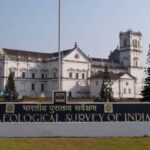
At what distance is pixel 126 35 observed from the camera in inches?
3607

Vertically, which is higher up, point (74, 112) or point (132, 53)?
point (132, 53)

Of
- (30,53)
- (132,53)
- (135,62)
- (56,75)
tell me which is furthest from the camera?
(135,62)

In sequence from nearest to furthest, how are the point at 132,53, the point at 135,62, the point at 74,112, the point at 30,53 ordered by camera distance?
the point at 74,112
the point at 30,53
the point at 132,53
the point at 135,62

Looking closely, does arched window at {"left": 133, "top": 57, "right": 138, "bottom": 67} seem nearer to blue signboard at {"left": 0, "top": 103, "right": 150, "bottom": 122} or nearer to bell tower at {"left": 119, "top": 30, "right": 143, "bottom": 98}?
bell tower at {"left": 119, "top": 30, "right": 143, "bottom": 98}

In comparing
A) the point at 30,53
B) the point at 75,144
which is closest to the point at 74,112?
the point at 75,144

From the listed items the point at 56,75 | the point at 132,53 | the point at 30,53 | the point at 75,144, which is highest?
the point at 132,53

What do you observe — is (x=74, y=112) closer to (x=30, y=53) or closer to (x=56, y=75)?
(x=56, y=75)

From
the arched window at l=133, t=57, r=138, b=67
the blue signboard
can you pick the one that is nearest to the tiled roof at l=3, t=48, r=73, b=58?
the arched window at l=133, t=57, r=138, b=67

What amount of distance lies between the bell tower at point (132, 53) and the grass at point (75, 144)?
7607cm

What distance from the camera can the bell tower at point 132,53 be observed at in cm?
9069

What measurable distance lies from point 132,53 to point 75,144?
7884cm

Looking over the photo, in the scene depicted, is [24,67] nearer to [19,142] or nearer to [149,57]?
[149,57]

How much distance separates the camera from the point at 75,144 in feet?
45.1

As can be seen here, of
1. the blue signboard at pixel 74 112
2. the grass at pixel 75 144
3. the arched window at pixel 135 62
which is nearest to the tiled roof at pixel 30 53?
the arched window at pixel 135 62
